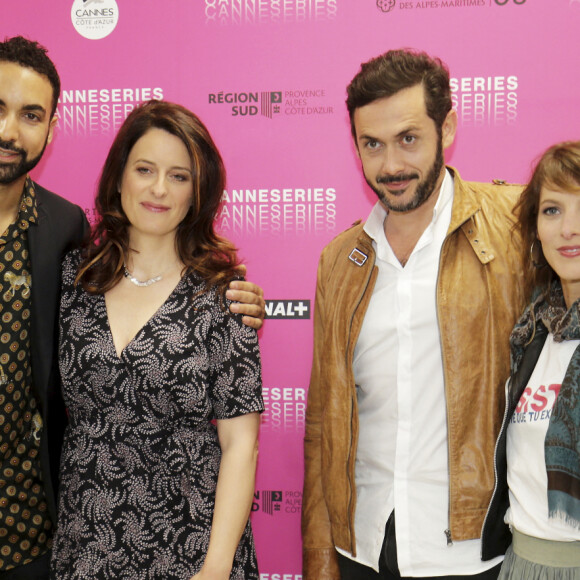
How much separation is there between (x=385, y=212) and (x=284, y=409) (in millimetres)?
1026

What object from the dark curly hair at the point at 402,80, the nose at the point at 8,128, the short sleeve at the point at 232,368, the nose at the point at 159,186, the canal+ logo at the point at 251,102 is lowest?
the short sleeve at the point at 232,368

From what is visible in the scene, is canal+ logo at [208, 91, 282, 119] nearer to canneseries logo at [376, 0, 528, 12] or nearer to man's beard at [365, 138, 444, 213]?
canneseries logo at [376, 0, 528, 12]

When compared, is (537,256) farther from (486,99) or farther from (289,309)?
(289,309)

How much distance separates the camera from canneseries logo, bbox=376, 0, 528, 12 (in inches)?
100.0

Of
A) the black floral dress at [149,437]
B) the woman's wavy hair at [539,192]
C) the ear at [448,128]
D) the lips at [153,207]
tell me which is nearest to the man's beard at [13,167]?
the lips at [153,207]

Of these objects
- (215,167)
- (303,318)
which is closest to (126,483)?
(215,167)

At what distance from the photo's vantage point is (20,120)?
206cm

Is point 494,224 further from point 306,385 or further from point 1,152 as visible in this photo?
point 1,152

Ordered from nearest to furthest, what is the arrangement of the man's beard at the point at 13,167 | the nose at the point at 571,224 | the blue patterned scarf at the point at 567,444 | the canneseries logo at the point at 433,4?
the blue patterned scarf at the point at 567,444, the nose at the point at 571,224, the man's beard at the point at 13,167, the canneseries logo at the point at 433,4

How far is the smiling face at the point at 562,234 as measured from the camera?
1.64m

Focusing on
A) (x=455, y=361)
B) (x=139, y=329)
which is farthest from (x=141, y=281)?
(x=455, y=361)

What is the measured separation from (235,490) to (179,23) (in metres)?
1.84

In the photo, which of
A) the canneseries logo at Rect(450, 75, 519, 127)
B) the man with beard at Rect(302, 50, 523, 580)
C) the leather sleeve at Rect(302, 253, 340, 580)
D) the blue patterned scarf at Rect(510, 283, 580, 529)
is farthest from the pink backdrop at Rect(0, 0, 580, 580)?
the blue patterned scarf at Rect(510, 283, 580, 529)

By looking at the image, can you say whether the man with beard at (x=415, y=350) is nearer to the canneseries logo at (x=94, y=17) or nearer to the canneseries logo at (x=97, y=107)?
the canneseries logo at (x=97, y=107)
